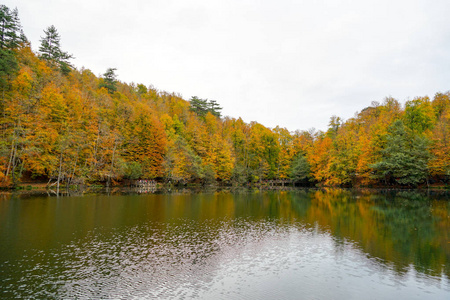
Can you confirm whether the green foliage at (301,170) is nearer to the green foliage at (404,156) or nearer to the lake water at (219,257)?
the green foliage at (404,156)

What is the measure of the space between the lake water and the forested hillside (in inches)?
964

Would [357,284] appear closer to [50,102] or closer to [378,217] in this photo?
[378,217]

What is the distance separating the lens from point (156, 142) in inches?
2451

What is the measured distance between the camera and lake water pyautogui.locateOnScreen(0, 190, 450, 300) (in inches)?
368

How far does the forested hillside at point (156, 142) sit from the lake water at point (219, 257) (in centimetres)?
2448

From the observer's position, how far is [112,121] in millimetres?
59438

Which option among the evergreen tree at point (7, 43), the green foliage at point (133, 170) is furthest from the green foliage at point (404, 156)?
the evergreen tree at point (7, 43)

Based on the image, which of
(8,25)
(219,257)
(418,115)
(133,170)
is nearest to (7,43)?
(8,25)

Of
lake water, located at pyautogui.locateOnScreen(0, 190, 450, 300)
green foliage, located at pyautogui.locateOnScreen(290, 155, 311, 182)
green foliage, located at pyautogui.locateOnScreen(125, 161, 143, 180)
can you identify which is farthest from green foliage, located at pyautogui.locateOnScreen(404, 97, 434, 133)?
green foliage, located at pyautogui.locateOnScreen(125, 161, 143, 180)

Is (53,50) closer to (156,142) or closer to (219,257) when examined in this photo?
(156,142)

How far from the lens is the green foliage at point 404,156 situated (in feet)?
158

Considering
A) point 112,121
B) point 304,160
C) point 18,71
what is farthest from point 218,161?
point 18,71

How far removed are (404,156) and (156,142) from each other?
51.1m

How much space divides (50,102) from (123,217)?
114 ft
